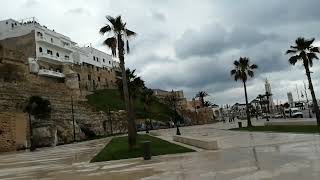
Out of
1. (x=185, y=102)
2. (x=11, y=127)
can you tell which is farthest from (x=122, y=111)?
(x=185, y=102)

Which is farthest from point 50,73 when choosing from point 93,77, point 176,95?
point 176,95

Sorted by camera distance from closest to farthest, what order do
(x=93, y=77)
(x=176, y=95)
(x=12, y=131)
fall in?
(x=12, y=131) → (x=93, y=77) → (x=176, y=95)

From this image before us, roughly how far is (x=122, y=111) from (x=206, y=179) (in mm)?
81941

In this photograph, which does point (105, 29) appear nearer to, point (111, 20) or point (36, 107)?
point (111, 20)

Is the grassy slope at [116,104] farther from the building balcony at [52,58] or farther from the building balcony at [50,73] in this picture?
the building balcony at [52,58]

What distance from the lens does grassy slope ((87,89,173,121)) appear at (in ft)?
322

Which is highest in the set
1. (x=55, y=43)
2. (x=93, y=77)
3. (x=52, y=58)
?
(x=55, y=43)

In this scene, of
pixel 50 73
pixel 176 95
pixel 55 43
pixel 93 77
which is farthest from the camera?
pixel 176 95

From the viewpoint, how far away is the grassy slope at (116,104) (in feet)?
322

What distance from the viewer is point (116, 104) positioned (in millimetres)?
102875

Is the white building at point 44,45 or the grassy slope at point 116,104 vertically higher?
the white building at point 44,45

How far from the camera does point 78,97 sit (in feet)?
282

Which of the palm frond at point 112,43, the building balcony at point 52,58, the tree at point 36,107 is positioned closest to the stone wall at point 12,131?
the tree at point 36,107

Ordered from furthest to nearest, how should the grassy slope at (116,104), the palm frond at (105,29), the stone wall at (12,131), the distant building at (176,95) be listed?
the distant building at (176,95)
the grassy slope at (116,104)
the stone wall at (12,131)
the palm frond at (105,29)
